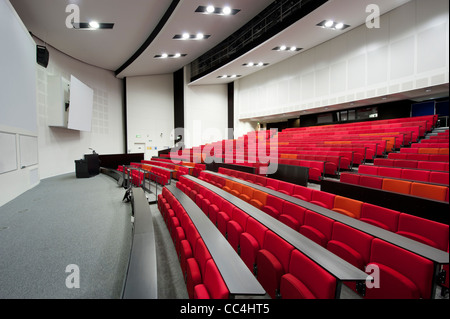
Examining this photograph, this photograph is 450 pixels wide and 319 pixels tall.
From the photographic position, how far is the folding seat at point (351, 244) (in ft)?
2.97

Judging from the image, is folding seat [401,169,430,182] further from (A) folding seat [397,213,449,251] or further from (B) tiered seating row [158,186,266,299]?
A: (B) tiered seating row [158,186,266,299]

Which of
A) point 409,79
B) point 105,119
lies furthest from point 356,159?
point 105,119

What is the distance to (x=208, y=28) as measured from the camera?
4.54 meters

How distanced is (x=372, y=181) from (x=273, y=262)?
1.30 metres

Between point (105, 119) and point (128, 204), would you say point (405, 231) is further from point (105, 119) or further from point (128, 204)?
point (105, 119)

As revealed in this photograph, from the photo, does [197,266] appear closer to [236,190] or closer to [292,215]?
[292,215]

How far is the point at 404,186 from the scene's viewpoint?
1471mm

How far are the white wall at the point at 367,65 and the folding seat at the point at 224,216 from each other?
284 centimetres

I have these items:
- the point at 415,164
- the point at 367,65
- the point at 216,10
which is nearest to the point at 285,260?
the point at 415,164

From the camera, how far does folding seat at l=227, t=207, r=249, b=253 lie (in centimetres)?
123

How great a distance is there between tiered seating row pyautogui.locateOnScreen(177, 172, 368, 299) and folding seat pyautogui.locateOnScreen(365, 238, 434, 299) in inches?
7.0

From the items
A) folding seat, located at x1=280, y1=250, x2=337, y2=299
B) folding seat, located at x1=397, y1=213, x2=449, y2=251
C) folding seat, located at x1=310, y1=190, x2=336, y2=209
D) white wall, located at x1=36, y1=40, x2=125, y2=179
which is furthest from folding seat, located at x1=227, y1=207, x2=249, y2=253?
white wall, located at x1=36, y1=40, x2=125, y2=179
